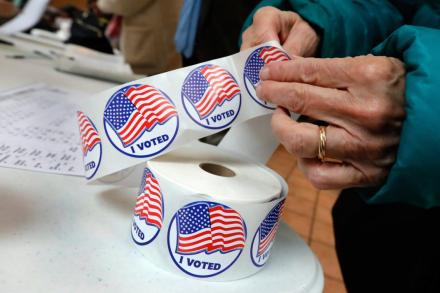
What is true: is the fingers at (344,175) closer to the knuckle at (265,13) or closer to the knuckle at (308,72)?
the knuckle at (308,72)

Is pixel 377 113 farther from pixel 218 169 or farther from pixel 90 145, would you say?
pixel 90 145

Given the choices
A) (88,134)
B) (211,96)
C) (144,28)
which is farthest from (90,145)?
(144,28)

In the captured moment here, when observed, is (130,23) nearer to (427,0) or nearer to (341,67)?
(427,0)

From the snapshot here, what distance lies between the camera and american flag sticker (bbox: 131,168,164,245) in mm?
360

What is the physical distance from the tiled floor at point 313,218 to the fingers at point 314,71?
38.3 inches

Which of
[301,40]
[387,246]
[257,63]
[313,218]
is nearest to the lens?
[257,63]

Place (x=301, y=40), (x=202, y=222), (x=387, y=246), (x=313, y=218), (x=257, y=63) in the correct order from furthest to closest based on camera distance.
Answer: (x=313, y=218), (x=387, y=246), (x=301, y=40), (x=257, y=63), (x=202, y=222)

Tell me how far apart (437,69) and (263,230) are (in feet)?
0.70

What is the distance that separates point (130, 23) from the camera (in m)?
1.28

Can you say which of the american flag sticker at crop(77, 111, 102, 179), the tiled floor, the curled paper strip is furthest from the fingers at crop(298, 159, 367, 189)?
the tiled floor

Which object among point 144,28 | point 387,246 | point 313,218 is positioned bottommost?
point 313,218

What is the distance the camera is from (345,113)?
1.27 ft

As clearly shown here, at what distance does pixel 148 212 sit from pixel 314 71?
0.71 ft

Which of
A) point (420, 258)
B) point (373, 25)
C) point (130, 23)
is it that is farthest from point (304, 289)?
point (130, 23)
